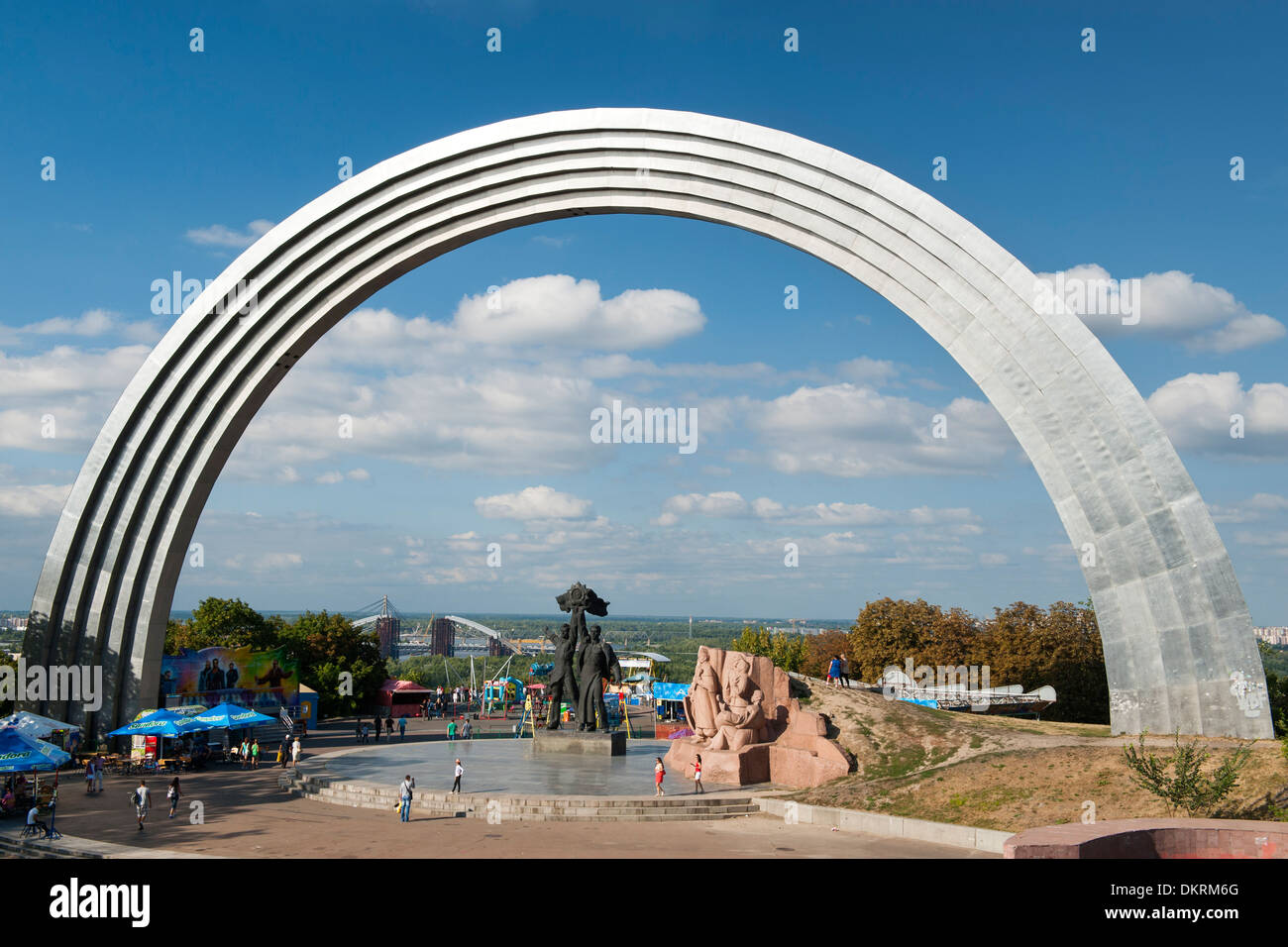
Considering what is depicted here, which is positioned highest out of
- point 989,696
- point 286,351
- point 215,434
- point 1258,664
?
point 286,351

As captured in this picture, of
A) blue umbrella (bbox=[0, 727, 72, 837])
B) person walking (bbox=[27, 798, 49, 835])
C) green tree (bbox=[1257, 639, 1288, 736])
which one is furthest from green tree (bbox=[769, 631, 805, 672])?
person walking (bbox=[27, 798, 49, 835])

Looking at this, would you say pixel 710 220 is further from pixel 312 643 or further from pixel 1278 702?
pixel 312 643

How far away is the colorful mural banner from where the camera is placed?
116ft

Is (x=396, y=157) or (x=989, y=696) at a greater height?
(x=396, y=157)

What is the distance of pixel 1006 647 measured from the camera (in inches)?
1839

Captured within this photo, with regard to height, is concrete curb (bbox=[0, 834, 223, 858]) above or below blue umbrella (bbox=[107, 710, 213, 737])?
below

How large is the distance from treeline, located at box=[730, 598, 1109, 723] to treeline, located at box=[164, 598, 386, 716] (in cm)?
2791

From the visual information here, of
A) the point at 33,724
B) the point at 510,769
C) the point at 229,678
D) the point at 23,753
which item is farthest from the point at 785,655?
the point at 23,753

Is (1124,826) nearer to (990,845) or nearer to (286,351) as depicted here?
(990,845)

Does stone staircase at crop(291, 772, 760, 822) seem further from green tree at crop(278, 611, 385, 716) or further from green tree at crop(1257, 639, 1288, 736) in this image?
green tree at crop(278, 611, 385, 716)

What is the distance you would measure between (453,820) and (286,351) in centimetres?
2051

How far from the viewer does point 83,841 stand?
18.4 meters
